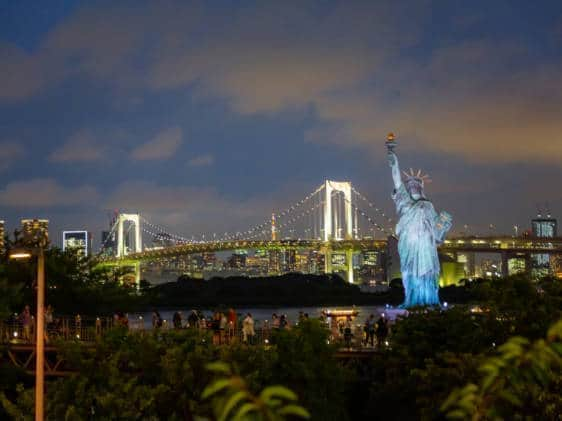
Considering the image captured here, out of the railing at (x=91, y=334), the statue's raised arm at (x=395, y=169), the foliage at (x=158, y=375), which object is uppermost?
the statue's raised arm at (x=395, y=169)

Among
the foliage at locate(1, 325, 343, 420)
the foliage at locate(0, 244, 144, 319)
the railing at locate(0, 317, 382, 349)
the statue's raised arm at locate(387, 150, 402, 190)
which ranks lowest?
the foliage at locate(1, 325, 343, 420)

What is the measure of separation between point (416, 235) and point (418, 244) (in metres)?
0.47

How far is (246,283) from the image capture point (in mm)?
102500

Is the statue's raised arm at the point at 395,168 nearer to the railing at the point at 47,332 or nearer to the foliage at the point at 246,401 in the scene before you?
the railing at the point at 47,332

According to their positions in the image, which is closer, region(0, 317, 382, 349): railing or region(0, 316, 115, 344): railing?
region(0, 317, 382, 349): railing

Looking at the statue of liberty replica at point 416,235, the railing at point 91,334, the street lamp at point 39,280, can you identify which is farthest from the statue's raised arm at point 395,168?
the street lamp at point 39,280

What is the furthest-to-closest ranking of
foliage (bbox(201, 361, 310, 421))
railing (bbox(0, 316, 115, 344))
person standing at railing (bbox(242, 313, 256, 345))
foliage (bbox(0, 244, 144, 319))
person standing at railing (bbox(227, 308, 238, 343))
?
foliage (bbox(0, 244, 144, 319))
person standing at railing (bbox(227, 308, 238, 343))
railing (bbox(0, 316, 115, 344))
person standing at railing (bbox(242, 313, 256, 345))
foliage (bbox(201, 361, 310, 421))

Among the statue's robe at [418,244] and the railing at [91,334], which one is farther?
the statue's robe at [418,244]

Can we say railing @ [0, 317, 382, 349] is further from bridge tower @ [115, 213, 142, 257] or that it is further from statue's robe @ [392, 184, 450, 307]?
bridge tower @ [115, 213, 142, 257]

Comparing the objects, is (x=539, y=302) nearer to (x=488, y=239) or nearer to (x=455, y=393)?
(x=455, y=393)

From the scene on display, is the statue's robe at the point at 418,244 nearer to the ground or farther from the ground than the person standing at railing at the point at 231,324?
farther from the ground

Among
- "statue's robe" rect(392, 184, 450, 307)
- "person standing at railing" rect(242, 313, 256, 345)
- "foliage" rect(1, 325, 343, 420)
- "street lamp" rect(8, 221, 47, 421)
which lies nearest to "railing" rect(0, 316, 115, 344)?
"person standing at railing" rect(242, 313, 256, 345)

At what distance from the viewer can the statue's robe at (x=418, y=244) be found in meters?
40.0

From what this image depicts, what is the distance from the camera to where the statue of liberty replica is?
131 ft
